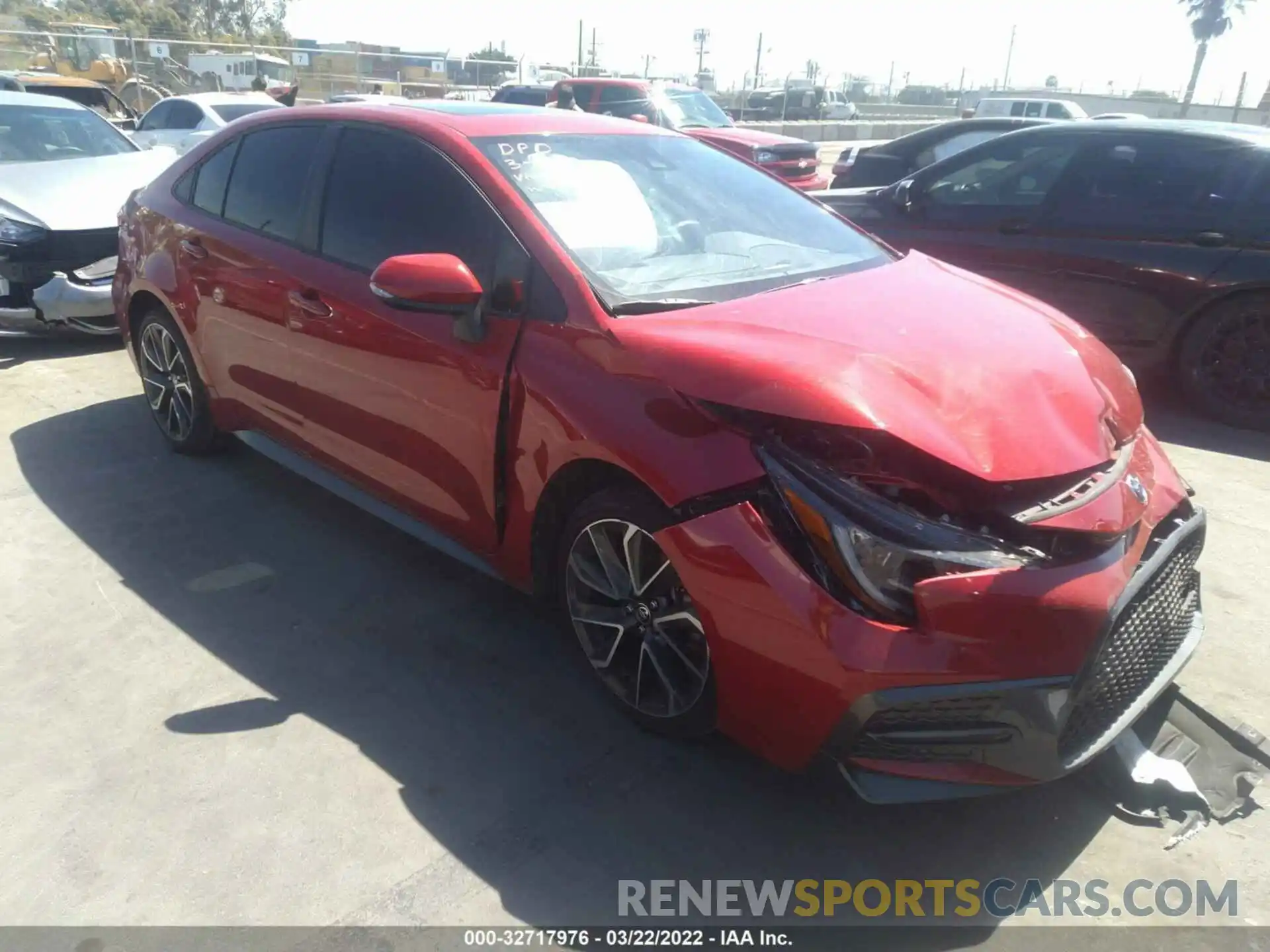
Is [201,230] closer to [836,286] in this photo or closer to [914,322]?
[836,286]

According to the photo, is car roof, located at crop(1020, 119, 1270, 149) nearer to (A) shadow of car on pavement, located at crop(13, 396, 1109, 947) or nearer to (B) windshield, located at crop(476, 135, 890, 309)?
(B) windshield, located at crop(476, 135, 890, 309)

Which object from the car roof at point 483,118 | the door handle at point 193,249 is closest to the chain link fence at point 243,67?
the door handle at point 193,249

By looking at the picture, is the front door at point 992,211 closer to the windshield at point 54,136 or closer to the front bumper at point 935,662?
the front bumper at point 935,662

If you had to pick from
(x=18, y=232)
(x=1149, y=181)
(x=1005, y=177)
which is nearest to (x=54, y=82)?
(x=18, y=232)

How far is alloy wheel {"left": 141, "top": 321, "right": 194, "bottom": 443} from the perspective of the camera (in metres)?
4.91

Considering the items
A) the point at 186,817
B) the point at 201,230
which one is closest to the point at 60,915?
the point at 186,817

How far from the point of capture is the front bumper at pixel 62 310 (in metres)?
6.29

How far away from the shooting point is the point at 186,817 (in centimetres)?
266

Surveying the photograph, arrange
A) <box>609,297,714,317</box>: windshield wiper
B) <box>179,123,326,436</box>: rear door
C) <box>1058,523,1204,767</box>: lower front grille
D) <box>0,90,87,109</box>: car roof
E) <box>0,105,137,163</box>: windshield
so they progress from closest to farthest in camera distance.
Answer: <box>1058,523,1204,767</box>: lower front grille → <box>609,297,714,317</box>: windshield wiper → <box>179,123,326,436</box>: rear door → <box>0,105,137,163</box>: windshield → <box>0,90,87,109</box>: car roof

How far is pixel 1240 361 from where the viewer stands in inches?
224

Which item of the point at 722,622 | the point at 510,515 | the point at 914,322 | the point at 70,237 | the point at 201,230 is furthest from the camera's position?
the point at 70,237

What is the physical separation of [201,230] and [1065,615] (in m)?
3.97

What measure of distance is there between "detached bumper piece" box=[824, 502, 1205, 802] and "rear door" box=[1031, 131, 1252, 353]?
3.86 m

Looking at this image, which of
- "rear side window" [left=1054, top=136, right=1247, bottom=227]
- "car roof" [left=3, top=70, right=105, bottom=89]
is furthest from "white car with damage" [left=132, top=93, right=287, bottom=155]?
"rear side window" [left=1054, top=136, right=1247, bottom=227]
